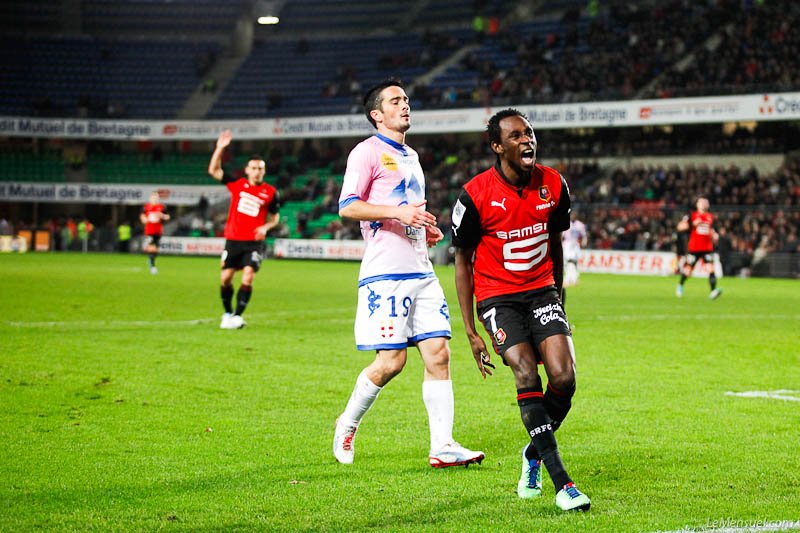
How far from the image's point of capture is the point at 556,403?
527 centimetres

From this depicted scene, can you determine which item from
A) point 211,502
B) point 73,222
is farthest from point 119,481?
point 73,222

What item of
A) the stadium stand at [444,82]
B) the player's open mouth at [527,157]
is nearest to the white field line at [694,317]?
the player's open mouth at [527,157]

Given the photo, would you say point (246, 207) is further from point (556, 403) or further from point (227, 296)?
point (556, 403)

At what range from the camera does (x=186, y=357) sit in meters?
10.7

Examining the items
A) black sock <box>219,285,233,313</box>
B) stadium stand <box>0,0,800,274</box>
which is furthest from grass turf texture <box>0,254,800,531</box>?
stadium stand <box>0,0,800,274</box>

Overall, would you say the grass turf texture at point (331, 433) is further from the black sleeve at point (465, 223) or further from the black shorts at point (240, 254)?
the black sleeve at point (465, 223)

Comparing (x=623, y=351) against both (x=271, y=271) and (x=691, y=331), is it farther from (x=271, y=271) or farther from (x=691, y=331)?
(x=271, y=271)

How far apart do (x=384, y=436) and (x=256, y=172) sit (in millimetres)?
7844

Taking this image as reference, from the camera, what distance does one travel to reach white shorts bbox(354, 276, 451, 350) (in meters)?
6.05

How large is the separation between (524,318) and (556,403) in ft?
1.67

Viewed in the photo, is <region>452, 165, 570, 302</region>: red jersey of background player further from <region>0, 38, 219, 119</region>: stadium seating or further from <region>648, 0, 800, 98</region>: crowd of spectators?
<region>0, 38, 219, 119</region>: stadium seating

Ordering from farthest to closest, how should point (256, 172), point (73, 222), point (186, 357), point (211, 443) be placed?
point (73, 222) → point (256, 172) → point (186, 357) → point (211, 443)

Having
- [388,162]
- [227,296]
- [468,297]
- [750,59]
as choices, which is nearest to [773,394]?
[468,297]

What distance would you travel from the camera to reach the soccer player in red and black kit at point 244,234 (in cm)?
1388
